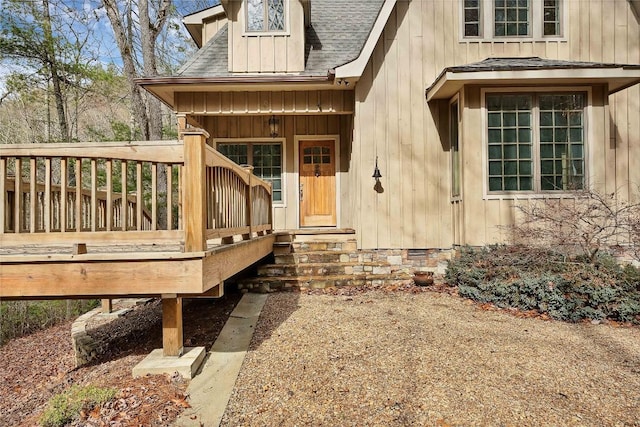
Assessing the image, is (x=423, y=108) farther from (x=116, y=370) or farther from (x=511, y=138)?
(x=116, y=370)

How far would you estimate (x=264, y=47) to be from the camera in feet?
25.2

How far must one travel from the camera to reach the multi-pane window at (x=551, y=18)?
6.82 metres

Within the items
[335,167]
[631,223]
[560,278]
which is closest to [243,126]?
[335,167]

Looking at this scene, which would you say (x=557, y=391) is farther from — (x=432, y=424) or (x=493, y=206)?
(x=493, y=206)

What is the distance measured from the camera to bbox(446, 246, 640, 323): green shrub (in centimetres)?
466

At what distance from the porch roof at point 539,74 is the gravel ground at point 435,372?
12.1ft

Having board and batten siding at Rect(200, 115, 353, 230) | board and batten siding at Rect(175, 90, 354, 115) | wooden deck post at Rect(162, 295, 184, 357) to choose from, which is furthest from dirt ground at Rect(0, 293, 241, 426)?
board and batten siding at Rect(175, 90, 354, 115)

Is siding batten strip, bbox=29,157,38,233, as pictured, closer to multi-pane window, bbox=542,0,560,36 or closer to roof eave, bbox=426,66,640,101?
roof eave, bbox=426,66,640,101

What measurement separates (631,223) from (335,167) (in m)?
5.46

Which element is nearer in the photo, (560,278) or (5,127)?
(560,278)

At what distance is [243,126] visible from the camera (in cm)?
871

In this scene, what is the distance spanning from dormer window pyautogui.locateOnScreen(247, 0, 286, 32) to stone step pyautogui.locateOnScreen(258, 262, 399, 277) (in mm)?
4980

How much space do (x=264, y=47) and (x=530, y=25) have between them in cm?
515

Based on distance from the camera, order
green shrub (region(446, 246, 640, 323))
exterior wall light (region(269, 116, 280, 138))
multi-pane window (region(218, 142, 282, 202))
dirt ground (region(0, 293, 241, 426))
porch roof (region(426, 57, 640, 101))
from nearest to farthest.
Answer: dirt ground (region(0, 293, 241, 426))
green shrub (region(446, 246, 640, 323))
porch roof (region(426, 57, 640, 101))
exterior wall light (region(269, 116, 280, 138))
multi-pane window (region(218, 142, 282, 202))
